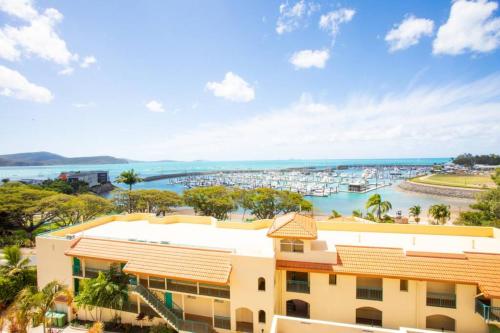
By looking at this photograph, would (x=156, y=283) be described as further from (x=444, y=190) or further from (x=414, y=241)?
(x=444, y=190)

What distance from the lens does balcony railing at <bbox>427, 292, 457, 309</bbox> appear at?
56.4 feet

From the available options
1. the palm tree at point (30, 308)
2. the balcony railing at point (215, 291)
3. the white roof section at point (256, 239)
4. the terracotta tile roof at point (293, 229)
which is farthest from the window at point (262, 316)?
the palm tree at point (30, 308)

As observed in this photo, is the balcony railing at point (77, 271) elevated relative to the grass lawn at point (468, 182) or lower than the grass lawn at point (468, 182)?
elevated

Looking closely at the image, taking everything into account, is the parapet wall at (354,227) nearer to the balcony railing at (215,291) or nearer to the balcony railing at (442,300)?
the balcony railing at (442,300)

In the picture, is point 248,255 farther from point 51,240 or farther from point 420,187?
point 420,187

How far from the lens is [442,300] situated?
17344mm

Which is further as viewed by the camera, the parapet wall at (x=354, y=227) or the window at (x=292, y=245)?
the parapet wall at (x=354, y=227)

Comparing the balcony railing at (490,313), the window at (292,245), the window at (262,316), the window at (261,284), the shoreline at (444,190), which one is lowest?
the shoreline at (444,190)

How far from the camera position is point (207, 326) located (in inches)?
741

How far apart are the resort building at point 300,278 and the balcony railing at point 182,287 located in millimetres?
75

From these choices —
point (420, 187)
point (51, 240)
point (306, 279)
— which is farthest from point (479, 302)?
point (420, 187)

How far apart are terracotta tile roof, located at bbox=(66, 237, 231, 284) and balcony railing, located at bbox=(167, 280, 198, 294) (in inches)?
84.3


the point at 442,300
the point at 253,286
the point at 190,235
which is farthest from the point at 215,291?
the point at 442,300

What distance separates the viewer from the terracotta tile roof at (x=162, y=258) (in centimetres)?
1802
